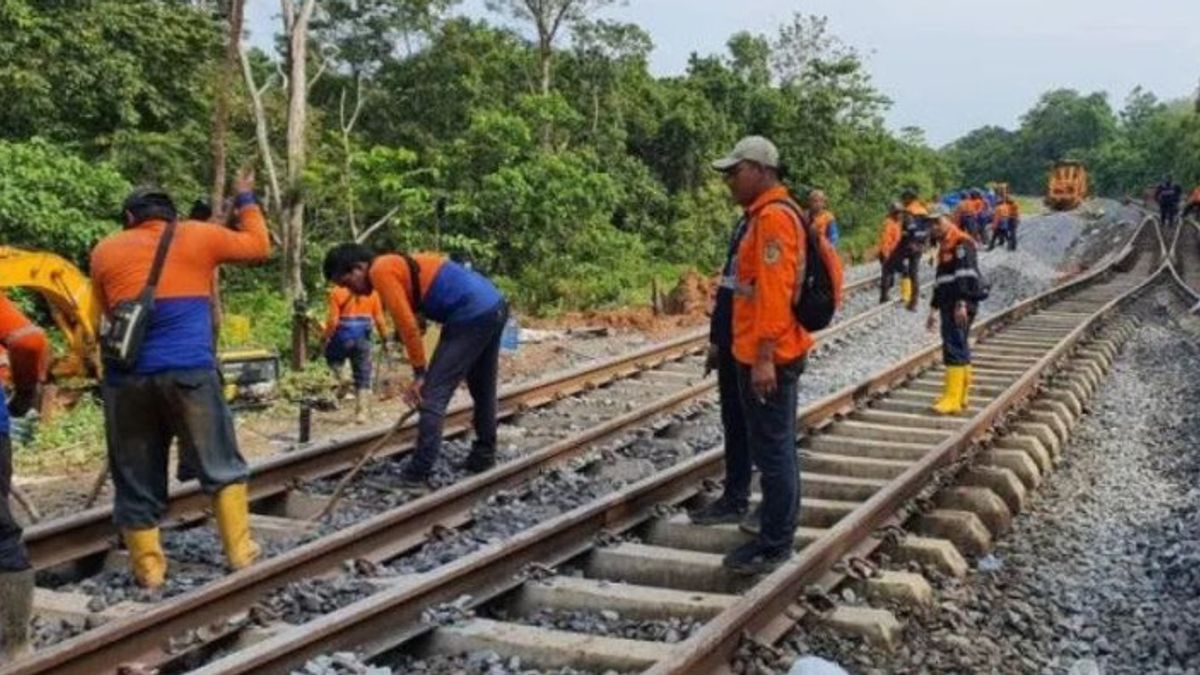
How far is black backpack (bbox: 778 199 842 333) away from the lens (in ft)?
16.9

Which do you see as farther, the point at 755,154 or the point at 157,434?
the point at 157,434

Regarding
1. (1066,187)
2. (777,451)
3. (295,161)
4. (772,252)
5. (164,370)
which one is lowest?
(777,451)

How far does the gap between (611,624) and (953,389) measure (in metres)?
5.53

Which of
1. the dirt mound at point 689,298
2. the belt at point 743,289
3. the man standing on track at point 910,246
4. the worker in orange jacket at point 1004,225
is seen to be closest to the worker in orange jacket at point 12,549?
the belt at point 743,289

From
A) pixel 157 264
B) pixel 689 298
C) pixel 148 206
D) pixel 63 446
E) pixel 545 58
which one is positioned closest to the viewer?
pixel 157 264

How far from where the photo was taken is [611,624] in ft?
16.1

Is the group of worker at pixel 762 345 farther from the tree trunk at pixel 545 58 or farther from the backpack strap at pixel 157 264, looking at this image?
the tree trunk at pixel 545 58

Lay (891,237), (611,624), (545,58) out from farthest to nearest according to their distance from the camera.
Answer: (545,58) → (891,237) → (611,624)

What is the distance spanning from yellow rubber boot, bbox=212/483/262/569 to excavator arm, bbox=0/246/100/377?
5267 millimetres

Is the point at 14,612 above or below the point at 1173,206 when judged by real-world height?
below

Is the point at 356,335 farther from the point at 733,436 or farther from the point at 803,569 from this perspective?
the point at 803,569

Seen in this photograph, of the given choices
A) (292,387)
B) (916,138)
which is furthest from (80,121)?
(916,138)

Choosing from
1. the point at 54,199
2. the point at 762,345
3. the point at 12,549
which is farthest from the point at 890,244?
the point at 12,549

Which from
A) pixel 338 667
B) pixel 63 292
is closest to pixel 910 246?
pixel 63 292
